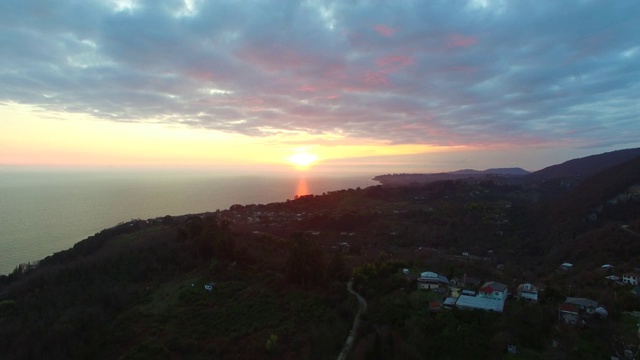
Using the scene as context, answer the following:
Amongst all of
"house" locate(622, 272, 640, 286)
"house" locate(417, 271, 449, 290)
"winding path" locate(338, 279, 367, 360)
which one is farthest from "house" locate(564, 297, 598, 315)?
"winding path" locate(338, 279, 367, 360)

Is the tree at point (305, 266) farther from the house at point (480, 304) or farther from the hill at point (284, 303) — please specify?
the house at point (480, 304)

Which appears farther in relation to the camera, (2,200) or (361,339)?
(2,200)

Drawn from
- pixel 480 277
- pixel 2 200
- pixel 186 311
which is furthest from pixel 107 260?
pixel 2 200

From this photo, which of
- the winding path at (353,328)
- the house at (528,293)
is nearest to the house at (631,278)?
the house at (528,293)

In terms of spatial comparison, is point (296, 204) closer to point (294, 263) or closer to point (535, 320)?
point (294, 263)

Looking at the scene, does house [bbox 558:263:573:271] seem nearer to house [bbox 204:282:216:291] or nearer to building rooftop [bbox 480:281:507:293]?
building rooftop [bbox 480:281:507:293]
